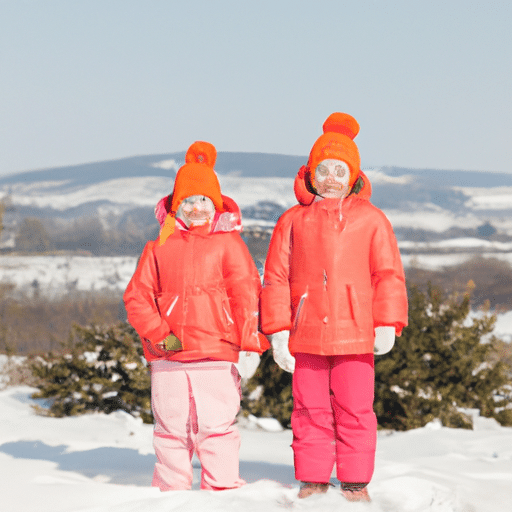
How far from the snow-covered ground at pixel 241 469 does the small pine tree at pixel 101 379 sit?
7.2 inches

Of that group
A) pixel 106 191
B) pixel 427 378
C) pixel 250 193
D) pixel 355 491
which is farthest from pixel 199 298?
pixel 106 191

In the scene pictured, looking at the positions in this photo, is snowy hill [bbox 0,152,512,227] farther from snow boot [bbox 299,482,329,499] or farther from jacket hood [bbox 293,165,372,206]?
snow boot [bbox 299,482,329,499]

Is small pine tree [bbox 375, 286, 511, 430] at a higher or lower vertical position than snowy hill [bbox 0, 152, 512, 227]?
lower

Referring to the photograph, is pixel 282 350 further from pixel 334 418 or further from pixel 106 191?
pixel 106 191

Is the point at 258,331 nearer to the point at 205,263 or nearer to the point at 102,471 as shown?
the point at 205,263

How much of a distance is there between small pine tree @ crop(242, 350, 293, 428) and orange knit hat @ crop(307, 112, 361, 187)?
111 inches

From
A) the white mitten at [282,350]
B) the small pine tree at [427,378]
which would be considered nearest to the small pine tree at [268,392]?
the small pine tree at [427,378]

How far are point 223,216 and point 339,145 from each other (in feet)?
2.17

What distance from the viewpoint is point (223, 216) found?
3.66 m

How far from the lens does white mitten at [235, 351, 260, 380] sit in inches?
142

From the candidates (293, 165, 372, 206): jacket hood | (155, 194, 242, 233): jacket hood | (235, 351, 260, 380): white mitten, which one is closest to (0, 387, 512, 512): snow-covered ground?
(235, 351, 260, 380): white mitten

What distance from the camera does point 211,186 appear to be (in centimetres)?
368

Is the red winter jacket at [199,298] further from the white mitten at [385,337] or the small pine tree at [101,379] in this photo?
the small pine tree at [101,379]

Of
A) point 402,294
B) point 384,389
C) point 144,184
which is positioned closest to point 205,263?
point 402,294
